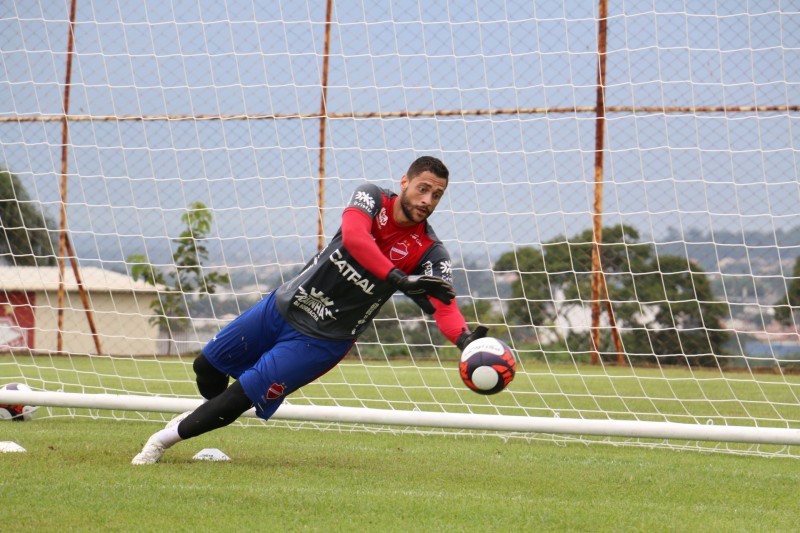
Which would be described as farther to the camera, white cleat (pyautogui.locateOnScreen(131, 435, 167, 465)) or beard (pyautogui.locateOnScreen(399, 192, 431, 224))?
white cleat (pyautogui.locateOnScreen(131, 435, 167, 465))

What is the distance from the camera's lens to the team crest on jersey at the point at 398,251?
5.41 meters

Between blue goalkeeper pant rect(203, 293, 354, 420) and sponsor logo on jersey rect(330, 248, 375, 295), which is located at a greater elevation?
sponsor logo on jersey rect(330, 248, 375, 295)

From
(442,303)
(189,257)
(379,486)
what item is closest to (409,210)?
(442,303)

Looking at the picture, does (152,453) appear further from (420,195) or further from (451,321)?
(420,195)

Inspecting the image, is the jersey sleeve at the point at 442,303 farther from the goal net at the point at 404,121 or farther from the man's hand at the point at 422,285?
the goal net at the point at 404,121

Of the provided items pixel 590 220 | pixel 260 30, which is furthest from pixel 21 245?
pixel 590 220

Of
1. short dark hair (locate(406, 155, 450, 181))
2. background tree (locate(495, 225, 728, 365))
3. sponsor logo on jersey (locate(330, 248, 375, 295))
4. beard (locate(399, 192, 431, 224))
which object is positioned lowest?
background tree (locate(495, 225, 728, 365))

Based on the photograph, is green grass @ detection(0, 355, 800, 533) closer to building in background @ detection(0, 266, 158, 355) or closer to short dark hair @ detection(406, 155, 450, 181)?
short dark hair @ detection(406, 155, 450, 181)

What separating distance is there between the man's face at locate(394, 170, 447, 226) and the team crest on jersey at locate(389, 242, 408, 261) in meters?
0.17

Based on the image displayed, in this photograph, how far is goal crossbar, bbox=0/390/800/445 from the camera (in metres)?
5.93

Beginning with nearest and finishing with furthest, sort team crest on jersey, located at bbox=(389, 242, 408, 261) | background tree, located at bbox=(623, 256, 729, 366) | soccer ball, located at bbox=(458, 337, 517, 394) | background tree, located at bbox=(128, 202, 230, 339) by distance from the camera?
1. soccer ball, located at bbox=(458, 337, 517, 394)
2. team crest on jersey, located at bbox=(389, 242, 408, 261)
3. background tree, located at bbox=(128, 202, 230, 339)
4. background tree, located at bbox=(623, 256, 729, 366)

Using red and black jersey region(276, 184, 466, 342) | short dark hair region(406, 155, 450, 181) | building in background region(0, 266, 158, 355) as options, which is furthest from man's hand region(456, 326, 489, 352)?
building in background region(0, 266, 158, 355)

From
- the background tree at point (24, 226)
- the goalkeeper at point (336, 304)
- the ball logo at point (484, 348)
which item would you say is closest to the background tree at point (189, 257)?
the background tree at point (24, 226)

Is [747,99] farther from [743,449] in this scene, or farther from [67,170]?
[67,170]
